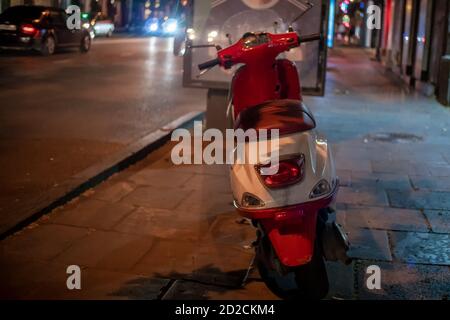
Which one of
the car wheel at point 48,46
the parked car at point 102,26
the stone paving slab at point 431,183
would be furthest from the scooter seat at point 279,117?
the parked car at point 102,26

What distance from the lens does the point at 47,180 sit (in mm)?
6801

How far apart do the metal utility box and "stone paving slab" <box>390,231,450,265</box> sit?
3708 millimetres

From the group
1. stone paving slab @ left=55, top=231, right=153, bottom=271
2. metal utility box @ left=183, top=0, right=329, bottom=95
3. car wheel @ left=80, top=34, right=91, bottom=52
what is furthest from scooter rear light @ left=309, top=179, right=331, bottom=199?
car wheel @ left=80, top=34, right=91, bottom=52

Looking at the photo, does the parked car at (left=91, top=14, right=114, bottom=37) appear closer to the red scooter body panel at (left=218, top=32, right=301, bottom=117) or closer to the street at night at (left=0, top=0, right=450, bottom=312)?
the street at night at (left=0, top=0, right=450, bottom=312)

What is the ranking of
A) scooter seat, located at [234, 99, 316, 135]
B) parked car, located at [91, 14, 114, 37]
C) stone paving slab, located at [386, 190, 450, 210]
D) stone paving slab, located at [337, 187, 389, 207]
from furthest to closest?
parked car, located at [91, 14, 114, 37] → stone paving slab, located at [337, 187, 389, 207] → stone paving slab, located at [386, 190, 450, 210] → scooter seat, located at [234, 99, 316, 135]

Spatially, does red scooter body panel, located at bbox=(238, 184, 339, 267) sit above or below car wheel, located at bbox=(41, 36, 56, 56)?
below

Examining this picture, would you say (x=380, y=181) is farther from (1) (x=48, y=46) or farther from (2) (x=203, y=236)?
(1) (x=48, y=46)

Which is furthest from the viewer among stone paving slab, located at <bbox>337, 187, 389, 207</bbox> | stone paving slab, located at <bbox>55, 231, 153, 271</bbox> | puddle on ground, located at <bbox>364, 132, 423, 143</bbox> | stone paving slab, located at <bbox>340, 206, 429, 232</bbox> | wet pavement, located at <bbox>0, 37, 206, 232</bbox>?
puddle on ground, located at <bbox>364, 132, 423, 143</bbox>

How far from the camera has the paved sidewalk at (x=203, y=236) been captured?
444cm

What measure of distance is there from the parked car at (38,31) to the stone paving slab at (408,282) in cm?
1875

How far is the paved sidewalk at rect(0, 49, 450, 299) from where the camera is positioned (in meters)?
4.44

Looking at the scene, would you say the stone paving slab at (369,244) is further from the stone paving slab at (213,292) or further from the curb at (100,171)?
the curb at (100,171)

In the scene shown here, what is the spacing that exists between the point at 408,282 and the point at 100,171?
371 cm
